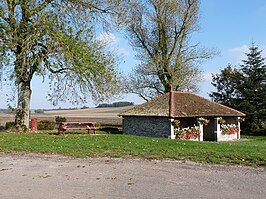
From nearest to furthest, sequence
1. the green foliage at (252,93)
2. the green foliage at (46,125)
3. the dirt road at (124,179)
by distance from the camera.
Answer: the dirt road at (124,179), the green foliage at (46,125), the green foliage at (252,93)

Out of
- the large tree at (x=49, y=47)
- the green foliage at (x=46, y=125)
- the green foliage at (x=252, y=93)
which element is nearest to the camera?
the large tree at (x=49, y=47)

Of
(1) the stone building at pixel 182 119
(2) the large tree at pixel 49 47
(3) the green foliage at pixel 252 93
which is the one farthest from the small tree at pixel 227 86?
(2) the large tree at pixel 49 47

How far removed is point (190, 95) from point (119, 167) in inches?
880

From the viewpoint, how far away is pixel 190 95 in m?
30.3

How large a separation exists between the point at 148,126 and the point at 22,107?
366 inches

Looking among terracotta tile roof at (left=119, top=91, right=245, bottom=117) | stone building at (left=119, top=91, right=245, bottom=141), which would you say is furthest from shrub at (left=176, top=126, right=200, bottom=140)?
terracotta tile roof at (left=119, top=91, right=245, bottom=117)

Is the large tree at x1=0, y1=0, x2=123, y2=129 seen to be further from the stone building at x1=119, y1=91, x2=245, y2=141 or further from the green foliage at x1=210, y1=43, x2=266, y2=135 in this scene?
the green foliage at x1=210, y1=43, x2=266, y2=135

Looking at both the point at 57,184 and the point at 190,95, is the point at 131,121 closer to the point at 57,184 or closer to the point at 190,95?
the point at 190,95

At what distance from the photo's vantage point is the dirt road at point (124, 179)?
20.3ft

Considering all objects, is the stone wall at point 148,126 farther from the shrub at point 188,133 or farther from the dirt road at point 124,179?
the dirt road at point 124,179

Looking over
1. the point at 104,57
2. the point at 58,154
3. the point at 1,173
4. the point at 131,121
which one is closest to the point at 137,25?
the point at 131,121

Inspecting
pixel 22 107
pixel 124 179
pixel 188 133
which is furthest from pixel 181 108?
pixel 124 179

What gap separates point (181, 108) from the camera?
26250 millimetres

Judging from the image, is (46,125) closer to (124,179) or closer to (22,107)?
(22,107)
